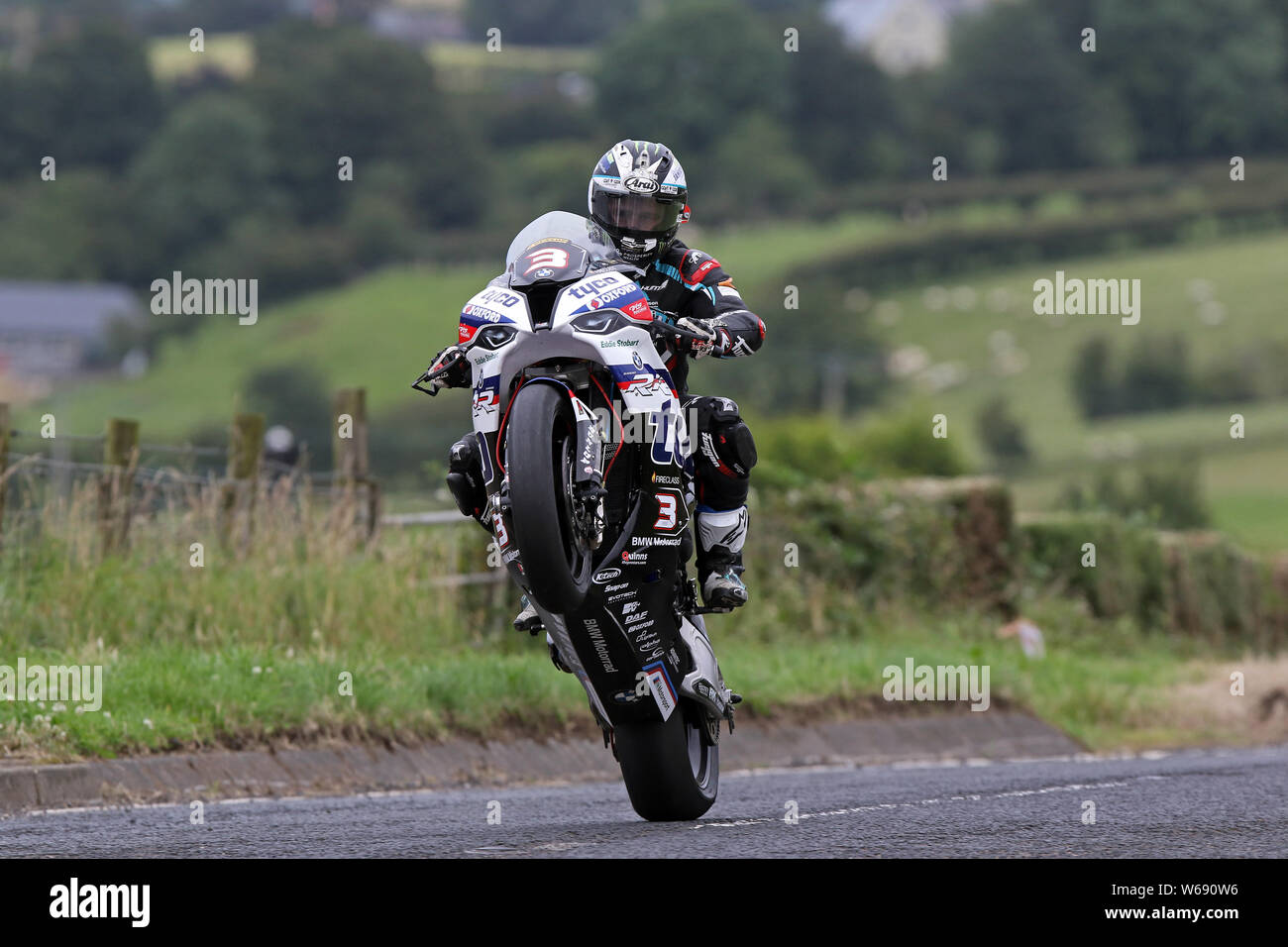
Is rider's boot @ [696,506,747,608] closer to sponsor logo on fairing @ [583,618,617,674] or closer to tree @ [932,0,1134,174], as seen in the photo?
sponsor logo on fairing @ [583,618,617,674]

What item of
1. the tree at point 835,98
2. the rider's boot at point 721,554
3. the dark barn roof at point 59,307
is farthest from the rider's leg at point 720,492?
the tree at point 835,98

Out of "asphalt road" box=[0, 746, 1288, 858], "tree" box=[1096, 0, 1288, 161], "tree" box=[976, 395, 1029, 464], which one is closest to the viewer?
"asphalt road" box=[0, 746, 1288, 858]

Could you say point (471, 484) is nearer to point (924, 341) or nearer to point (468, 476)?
point (468, 476)

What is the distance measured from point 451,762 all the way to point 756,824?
11.9 ft

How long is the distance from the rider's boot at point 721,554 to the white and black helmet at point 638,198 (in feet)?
3.69

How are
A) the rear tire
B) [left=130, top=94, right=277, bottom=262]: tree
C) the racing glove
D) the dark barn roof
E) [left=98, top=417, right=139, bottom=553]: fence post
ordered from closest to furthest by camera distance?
1. the rear tire
2. the racing glove
3. [left=98, top=417, right=139, bottom=553]: fence post
4. the dark barn roof
5. [left=130, top=94, right=277, bottom=262]: tree

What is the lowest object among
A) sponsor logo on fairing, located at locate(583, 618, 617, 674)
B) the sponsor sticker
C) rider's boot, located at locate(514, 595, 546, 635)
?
the sponsor sticker

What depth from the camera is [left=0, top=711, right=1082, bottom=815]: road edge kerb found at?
30.3 ft

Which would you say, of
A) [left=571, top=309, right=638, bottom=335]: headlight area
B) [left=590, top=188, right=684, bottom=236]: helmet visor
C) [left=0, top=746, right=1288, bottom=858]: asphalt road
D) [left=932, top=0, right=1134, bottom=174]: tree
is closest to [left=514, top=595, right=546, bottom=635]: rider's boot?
[left=0, top=746, right=1288, bottom=858]: asphalt road

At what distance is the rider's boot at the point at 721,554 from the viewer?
29.2 feet

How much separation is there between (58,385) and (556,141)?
2129 inches

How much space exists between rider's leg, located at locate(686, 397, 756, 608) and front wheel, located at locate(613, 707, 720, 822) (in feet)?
2.08

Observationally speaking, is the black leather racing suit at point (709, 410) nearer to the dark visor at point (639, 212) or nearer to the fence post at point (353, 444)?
the dark visor at point (639, 212)

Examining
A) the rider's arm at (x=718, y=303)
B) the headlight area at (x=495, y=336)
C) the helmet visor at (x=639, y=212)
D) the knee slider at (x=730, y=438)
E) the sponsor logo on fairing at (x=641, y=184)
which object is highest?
the sponsor logo on fairing at (x=641, y=184)
